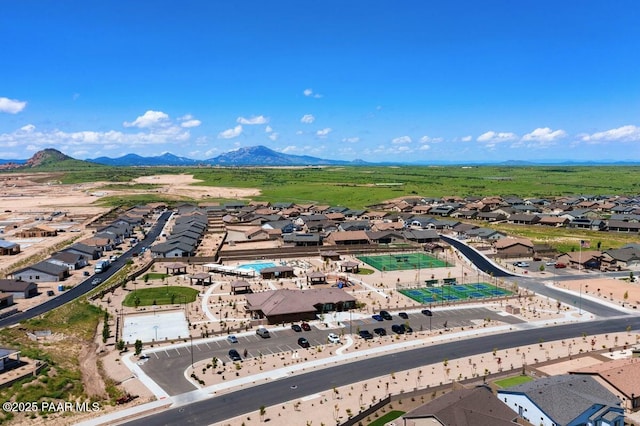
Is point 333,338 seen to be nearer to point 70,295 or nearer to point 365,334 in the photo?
point 365,334

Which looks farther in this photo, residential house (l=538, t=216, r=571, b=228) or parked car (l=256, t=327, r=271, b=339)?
residential house (l=538, t=216, r=571, b=228)

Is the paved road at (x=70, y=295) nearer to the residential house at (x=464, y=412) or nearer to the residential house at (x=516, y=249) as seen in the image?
the residential house at (x=464, y=412)

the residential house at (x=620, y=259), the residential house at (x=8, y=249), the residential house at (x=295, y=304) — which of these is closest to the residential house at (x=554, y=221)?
the residential house at (x=620, y=259)

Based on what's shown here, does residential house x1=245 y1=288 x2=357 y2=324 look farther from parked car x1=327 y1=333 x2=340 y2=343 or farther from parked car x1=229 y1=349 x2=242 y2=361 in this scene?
parked car x1=229 y1=349 x2=242 y2=361

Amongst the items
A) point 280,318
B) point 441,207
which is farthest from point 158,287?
point 441,207

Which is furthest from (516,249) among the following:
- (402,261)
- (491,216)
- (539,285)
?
(491,216)

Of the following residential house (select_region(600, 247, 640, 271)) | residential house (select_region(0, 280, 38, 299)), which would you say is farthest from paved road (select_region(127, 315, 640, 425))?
A: residential house (select_region(0, 280, 38, 299))
